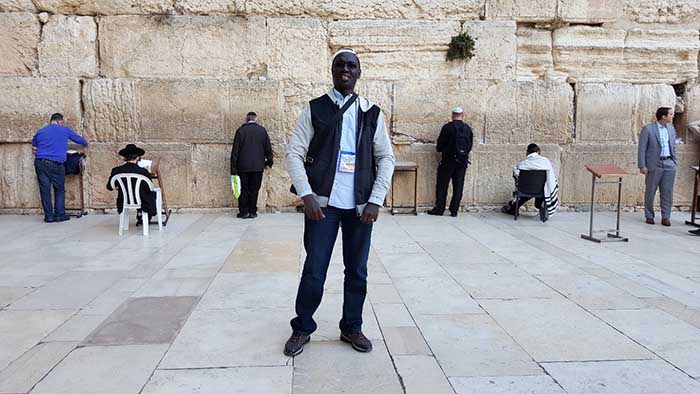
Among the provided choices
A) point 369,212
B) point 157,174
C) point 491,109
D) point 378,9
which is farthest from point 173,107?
point 369,212

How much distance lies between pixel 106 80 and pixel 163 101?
1.02 m

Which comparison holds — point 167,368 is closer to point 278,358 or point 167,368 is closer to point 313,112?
point 278,358

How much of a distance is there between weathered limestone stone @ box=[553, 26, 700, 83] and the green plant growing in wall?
5.58 feet

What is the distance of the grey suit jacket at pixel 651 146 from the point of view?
819cm

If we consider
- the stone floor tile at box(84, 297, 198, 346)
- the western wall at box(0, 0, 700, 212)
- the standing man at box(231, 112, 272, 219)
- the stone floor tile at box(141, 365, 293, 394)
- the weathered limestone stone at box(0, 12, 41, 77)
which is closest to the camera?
the stone floor tile at box(141, 365, 293, 394)

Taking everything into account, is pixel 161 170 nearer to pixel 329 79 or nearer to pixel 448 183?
pixel 329 79

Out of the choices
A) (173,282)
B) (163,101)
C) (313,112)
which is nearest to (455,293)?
(313,112)

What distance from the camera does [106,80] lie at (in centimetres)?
896

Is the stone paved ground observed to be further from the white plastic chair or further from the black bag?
the black bag

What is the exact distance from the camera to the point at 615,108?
970 cm

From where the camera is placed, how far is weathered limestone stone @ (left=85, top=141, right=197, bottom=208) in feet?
29.6

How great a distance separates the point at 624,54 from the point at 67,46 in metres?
9.88

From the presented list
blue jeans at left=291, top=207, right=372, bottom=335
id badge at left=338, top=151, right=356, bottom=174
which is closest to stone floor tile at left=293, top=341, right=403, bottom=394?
blue jeans at left=291, top=207, right=372, bottom=335

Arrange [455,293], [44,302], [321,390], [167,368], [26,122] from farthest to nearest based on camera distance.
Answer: [26,122], [455,293], [44,302], [167,368], [321,390]
